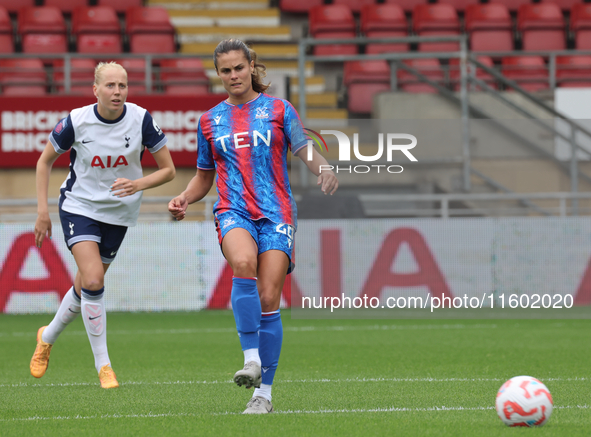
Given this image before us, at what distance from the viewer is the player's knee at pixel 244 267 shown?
4113 mm

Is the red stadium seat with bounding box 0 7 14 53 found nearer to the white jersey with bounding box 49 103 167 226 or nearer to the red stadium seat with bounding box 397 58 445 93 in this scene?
the red stadium seat with bounding box 397 58 445 93

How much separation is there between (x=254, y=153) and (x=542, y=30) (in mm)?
13319

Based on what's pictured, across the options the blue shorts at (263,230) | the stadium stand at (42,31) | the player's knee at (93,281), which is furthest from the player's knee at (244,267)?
the stadium stand at (42,31)

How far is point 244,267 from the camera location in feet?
13.5

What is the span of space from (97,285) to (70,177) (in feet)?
2.30

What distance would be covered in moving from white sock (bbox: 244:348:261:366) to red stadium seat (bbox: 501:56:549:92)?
10837 millimetres

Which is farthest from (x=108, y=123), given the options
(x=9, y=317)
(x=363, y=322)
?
(x=9, y=317)

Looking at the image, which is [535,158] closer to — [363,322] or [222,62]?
[363,322]

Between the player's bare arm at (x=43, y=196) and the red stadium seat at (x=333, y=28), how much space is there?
35.1 feet

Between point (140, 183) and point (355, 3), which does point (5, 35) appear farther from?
point (140, 183)

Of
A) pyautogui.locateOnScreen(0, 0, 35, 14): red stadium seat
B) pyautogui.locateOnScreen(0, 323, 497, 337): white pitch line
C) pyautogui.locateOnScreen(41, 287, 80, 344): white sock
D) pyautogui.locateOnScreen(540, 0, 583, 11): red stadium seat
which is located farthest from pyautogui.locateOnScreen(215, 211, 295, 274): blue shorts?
pyautogui.locateOnScreen(540, 0, 583, 11): red stadium seat

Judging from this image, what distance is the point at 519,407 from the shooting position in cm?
375

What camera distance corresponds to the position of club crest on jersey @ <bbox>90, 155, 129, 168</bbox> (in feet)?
17.7

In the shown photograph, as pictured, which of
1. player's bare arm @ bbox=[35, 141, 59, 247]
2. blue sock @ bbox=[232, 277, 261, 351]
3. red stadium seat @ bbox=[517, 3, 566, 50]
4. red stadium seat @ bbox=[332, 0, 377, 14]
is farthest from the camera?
red stadium seat @ bbox=[332, 0, 377, 14]
